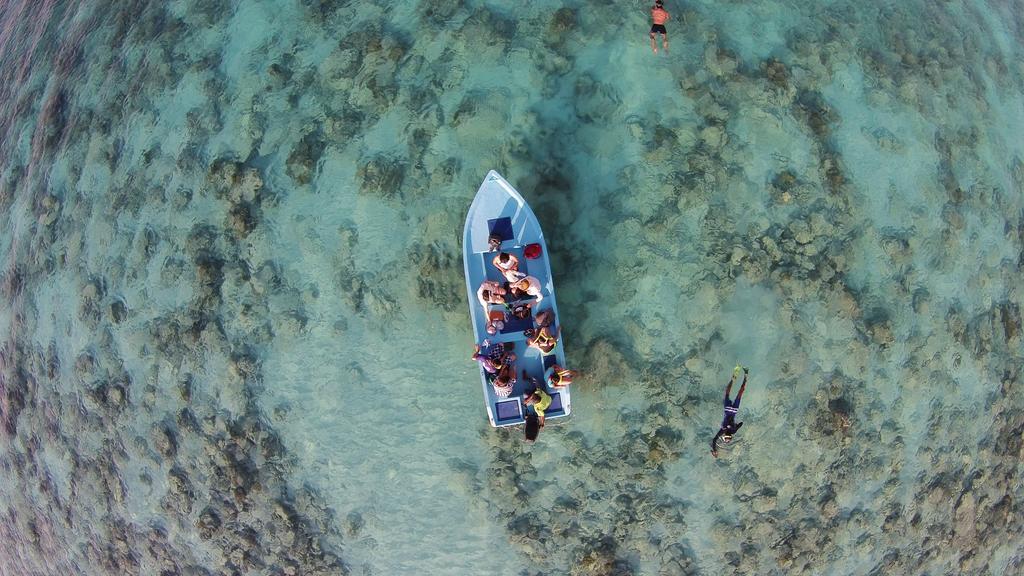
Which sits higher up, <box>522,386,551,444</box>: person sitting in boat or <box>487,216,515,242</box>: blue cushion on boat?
<box>487,216,515,242</box>: blue cushion on boat

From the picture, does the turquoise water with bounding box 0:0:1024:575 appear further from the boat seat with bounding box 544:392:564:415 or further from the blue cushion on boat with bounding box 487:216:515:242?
the blue cushion on boat with bounding box 487:216:515:242

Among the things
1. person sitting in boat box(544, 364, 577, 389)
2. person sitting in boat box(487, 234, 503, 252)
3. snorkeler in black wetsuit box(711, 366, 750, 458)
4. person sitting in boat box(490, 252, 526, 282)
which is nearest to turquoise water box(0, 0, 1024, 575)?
snorkeler in black wetsuit box(711, 366, 750, 458)

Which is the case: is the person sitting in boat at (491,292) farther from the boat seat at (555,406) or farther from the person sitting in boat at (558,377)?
the boat seat at (555,406)

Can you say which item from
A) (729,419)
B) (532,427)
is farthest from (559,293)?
(729,419)

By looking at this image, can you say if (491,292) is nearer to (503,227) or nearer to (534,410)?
(503,227)

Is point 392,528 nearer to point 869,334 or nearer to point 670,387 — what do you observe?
point 670,387
